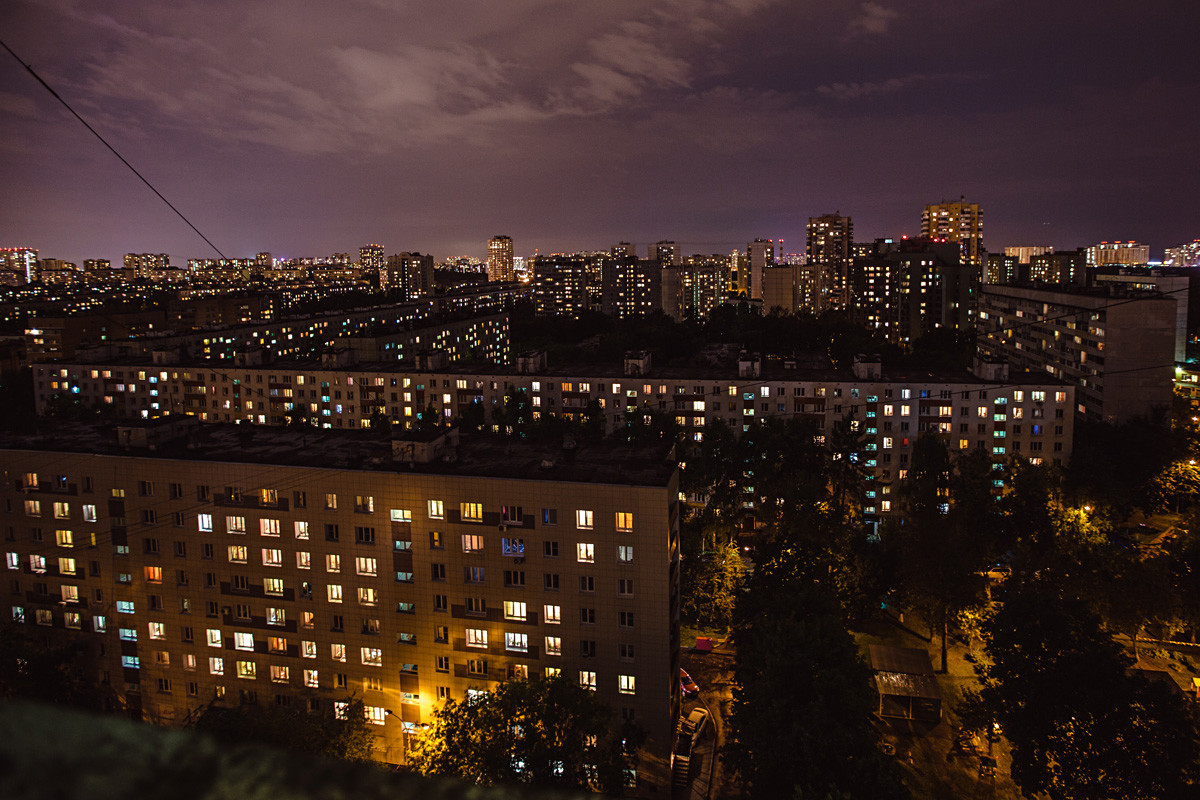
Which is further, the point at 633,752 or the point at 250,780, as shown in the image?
the point at 633,752

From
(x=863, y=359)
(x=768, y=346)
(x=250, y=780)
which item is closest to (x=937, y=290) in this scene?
(x=768, y=346)

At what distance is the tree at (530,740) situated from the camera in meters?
19.6

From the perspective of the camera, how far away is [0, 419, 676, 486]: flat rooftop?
25.9m

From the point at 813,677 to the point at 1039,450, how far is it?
111 ft

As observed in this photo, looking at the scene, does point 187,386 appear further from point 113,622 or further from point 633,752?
point 633,752

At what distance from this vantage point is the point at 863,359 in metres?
50.7

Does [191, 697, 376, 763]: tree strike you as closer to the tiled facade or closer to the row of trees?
the row of trees

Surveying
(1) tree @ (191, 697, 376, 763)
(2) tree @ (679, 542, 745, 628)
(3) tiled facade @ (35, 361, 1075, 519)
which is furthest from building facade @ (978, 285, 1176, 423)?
(1) tree @ (191, 697, 376, 763)

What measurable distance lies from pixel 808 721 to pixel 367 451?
18.5m

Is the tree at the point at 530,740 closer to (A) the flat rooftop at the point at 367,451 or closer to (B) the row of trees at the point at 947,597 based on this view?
(B) the row of trees at the point at 947,597

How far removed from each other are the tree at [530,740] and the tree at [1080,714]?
10873mm

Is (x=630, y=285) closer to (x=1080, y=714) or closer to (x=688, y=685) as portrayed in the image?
(x=688, y=685)

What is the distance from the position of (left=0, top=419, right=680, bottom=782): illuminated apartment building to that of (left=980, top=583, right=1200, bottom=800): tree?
9995mm

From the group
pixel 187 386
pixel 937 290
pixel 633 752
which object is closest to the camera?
pixel 633 752
